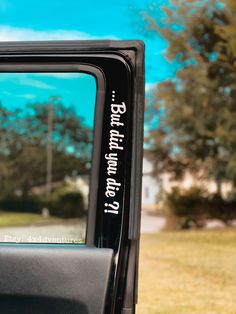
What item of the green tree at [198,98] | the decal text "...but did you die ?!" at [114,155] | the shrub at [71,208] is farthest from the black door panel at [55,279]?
the green tree at [198,98]

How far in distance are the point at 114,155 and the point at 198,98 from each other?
49.4 ft

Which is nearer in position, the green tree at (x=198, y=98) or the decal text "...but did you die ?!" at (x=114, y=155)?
the decal text "...but did you die ?!" at (x=114, y=155)

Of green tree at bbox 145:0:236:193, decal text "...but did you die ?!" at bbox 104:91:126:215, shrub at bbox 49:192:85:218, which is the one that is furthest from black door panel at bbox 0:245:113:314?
green tree at bbox 145:0:236:193

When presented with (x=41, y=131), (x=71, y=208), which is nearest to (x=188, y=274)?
(x=71, y=208)

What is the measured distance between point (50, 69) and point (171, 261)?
9.18 meters

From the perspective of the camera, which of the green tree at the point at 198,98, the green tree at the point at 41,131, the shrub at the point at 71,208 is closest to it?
the green tree at the point at 41,131

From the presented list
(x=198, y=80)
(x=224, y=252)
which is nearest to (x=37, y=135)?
(x=224, y=252)

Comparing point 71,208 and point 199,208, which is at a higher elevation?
point 199,208

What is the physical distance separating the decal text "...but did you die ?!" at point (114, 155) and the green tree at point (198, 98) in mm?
14154

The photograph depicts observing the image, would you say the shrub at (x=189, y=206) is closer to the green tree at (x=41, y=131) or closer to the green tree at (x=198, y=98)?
the green tree at (x=198, y=98)

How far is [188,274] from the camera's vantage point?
9.80 m

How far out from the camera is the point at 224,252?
12141 mm

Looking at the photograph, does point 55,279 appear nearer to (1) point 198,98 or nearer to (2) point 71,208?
(2) point 71,208

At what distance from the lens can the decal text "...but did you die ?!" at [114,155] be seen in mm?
2267
